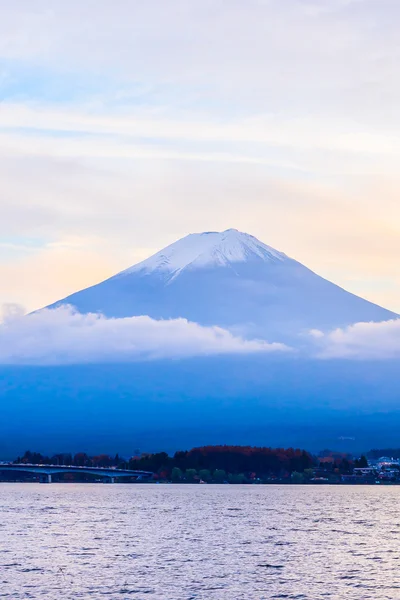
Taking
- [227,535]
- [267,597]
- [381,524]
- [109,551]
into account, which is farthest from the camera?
[381,524]

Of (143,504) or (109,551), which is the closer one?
(109,551)

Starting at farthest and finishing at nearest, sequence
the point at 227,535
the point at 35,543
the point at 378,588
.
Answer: the point at 227,535 < the point at 35,543 < the point at 378,588

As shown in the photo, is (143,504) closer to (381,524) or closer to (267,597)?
(381,524)

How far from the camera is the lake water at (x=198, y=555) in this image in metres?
59.2

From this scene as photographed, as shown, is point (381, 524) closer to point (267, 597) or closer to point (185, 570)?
point (185, 570)

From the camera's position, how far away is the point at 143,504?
510 ft

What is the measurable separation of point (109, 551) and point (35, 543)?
26.3 feet

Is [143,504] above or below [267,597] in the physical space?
above

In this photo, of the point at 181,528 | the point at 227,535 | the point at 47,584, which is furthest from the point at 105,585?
the point at 181,528

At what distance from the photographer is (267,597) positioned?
186 feet

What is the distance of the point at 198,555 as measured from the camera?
76500 millimetres

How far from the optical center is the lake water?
5925cm

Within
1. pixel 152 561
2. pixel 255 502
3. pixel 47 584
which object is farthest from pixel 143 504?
pixel 47 584

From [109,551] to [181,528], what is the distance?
86.3 ft
